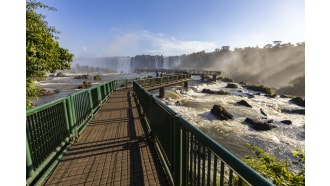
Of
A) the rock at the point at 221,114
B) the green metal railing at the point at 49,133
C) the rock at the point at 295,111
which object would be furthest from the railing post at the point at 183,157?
the rock at the point at 295,111

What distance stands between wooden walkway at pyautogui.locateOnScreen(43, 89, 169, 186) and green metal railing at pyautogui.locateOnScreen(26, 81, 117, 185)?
10.2 inches

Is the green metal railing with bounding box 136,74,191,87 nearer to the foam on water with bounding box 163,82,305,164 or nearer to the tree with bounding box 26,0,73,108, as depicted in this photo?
the foam on water with bounding box 163,82,305,164

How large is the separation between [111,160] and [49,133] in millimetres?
1688

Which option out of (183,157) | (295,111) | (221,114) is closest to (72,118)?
(183,157)

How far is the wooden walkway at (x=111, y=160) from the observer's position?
13.6 ft

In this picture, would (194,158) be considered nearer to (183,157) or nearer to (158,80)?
(183,157)

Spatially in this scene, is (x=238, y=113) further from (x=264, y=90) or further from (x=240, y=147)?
(x=264, y=90)

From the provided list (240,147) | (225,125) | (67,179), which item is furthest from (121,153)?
(225,125)

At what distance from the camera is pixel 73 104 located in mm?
6453

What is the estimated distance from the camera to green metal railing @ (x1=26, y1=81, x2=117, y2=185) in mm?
3920

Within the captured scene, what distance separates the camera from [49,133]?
15.7ft

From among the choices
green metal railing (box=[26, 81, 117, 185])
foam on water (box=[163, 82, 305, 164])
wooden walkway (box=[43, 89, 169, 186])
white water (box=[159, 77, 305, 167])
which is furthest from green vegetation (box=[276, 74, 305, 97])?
green metal railing (box=[26, 81, 117, 185])

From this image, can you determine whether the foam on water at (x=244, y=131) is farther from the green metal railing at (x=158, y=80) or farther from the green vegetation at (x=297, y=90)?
the green vegetation at (x=297, y=90)

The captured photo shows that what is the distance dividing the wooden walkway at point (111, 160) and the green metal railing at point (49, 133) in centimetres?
26
